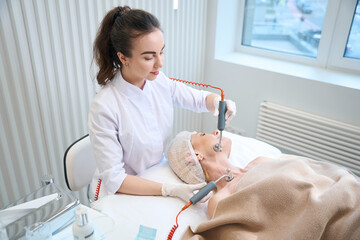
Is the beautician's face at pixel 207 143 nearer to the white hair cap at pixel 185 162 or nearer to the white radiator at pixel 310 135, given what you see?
the white hair cap at pixel 185 162

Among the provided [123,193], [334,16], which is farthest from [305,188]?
[334,16]

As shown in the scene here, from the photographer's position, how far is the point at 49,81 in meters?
1.59

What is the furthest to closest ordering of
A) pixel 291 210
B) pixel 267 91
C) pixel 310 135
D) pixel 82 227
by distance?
Result: 1. pixel 267 91
2. pixel 310 135
3. pixel 291 210
4. pixel 82 227

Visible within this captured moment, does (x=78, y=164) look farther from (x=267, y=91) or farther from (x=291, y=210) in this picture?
(x=267, y=91)

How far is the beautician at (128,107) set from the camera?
125 cm

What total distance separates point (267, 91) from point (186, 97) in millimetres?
876

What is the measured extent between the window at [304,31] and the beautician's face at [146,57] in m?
1.47

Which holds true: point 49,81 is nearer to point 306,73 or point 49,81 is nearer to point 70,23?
point 70,23

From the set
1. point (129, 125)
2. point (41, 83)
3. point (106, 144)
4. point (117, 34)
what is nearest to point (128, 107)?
point (129, 125)

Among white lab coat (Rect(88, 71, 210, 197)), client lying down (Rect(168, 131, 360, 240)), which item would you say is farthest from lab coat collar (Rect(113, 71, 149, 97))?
client lying down (Rect(168, 131, 360, 240))

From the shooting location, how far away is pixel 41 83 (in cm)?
156

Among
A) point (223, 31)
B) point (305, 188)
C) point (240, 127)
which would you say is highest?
point (223, 31)

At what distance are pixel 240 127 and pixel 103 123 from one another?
1523 millimetres

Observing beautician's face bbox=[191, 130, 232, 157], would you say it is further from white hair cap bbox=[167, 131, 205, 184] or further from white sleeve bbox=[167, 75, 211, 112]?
white sleeve bbox=[167, 75, 211, 112]
